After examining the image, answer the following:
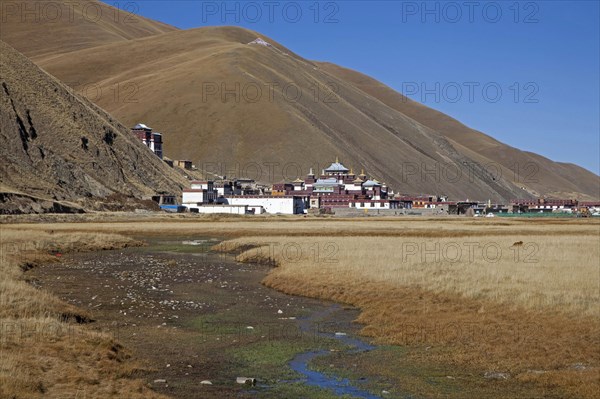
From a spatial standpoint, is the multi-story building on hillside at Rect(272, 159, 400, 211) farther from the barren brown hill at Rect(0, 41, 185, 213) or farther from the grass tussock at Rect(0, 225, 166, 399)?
the grass tussock at Rect(0, 225, 166, 399)

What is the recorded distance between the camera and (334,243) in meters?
53.1

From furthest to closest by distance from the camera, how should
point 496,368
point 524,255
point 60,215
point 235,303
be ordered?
point 60,215 < point 524,255 < point 235,303 < point 496,368

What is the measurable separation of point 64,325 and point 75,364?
12.0 feet

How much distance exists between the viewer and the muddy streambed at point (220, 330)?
54.1ft

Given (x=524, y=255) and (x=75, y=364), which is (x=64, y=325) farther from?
(x=524, y=255)

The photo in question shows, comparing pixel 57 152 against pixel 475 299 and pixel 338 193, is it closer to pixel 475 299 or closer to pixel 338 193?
pixel 338 193

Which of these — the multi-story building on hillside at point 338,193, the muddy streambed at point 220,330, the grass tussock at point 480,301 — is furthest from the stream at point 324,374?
the multi-story building on hillside at point 338,193

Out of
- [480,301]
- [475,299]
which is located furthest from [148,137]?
[480,301]

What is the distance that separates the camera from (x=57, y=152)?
388 feet

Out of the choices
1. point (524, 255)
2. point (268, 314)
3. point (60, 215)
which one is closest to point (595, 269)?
point (524, 255)

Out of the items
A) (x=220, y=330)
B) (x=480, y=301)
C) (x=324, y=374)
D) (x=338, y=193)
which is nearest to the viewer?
(x=324, y=374)

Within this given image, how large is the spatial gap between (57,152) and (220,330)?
10453 centimetres

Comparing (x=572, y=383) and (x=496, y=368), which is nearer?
(x=572, y=383)

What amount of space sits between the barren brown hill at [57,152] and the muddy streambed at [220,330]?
59.4 m
